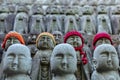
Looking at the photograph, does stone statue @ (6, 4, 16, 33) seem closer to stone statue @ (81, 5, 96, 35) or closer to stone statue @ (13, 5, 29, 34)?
stone statue @ (13, 5, 29, 34)

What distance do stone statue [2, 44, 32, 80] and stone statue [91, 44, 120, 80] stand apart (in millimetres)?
905

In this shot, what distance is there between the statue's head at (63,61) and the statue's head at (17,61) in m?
0.35

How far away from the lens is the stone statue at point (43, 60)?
5195 millimetres

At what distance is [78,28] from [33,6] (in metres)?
1.81

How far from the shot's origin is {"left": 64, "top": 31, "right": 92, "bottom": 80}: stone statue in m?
5.27

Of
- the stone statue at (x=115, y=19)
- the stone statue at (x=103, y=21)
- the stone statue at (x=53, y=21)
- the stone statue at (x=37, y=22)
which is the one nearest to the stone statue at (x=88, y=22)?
the stone statue at (x=103, y=21)

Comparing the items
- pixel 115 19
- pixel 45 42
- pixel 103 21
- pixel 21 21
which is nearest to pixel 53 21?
pixel 21 21

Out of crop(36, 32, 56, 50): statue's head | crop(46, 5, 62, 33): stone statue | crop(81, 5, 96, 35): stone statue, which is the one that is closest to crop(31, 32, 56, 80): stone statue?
crop(36, 32, 56, 50): statue's head

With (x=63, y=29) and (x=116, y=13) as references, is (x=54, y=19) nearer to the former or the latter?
(x=63, y=29)

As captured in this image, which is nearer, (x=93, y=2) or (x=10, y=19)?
(x=10, y=19)

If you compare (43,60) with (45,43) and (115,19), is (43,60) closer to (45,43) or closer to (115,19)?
(45,43)

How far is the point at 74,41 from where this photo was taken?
18.5 ft

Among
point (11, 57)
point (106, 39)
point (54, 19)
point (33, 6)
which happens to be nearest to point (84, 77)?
point (106, 39)

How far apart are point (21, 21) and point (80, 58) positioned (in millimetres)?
2600
